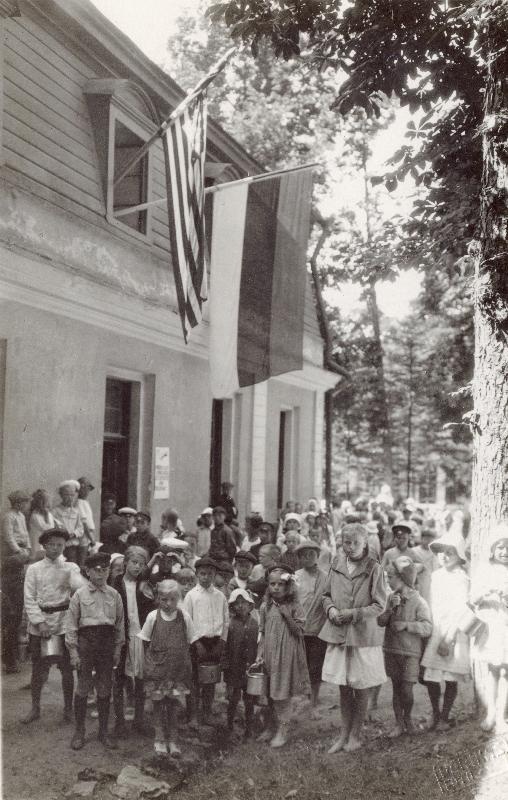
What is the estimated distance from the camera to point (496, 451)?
6.76 meters

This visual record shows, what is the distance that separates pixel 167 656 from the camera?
6844 millimetres

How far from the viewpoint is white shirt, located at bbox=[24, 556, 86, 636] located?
23.7 ft

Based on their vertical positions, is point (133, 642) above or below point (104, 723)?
above

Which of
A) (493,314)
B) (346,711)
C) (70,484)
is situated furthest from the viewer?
(70,484)

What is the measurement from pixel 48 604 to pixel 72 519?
2.55m

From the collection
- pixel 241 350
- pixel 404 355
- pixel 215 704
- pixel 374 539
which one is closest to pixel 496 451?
pixel 241 350

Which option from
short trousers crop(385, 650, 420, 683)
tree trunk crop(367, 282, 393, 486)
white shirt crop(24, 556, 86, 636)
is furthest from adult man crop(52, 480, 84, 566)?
tree trunk crop(367, 282, 393, 486)

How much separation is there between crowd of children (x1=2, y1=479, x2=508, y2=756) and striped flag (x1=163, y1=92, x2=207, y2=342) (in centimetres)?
278

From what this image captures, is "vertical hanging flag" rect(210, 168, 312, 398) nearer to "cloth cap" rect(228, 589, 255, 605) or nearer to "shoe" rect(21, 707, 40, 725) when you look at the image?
"cloth cap" rect(228, 589, 255, 605)

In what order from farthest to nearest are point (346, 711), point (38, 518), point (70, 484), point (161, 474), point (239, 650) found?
1. point (161, 474)
2. point (70, 484)
3. point (38, 518)
4. point (239, 650)
5. point (346, 711)

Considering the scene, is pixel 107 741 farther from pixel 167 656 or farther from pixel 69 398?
pixel 69 398

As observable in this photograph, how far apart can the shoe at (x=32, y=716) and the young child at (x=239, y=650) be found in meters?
1.66

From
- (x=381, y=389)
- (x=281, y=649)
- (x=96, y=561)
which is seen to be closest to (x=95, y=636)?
(x=96, y=561)

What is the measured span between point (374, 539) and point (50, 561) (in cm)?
698
